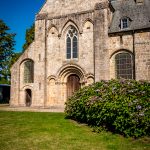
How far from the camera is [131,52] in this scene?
22203 millimetres

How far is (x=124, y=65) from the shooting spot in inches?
895

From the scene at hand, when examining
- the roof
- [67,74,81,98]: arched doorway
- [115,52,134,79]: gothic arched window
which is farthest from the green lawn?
the roof

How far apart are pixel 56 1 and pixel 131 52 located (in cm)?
1044

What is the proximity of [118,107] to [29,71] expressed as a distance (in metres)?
18.6

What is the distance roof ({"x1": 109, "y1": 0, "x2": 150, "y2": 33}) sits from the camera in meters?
22.7

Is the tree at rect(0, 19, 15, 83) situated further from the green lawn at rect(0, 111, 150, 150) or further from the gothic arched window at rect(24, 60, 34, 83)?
the green lawn at rect(0, 111, 150, 150)

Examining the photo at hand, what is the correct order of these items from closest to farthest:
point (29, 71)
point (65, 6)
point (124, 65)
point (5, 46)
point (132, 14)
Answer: point (124, 65) → point (132, 14) → point (65, 6) → point (29, 71) → point (5, 46)

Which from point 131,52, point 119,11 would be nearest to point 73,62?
point 131,52

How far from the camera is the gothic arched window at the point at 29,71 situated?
2668 cm

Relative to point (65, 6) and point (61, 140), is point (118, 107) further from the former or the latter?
point (65, 6)

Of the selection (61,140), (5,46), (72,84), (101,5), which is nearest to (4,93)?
(5,46)

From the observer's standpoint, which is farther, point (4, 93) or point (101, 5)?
point (4, 93)

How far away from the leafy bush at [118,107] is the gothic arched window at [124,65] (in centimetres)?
1023

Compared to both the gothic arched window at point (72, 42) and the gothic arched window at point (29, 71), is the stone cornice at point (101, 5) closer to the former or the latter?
the gothic arched window at point (72, 42)
